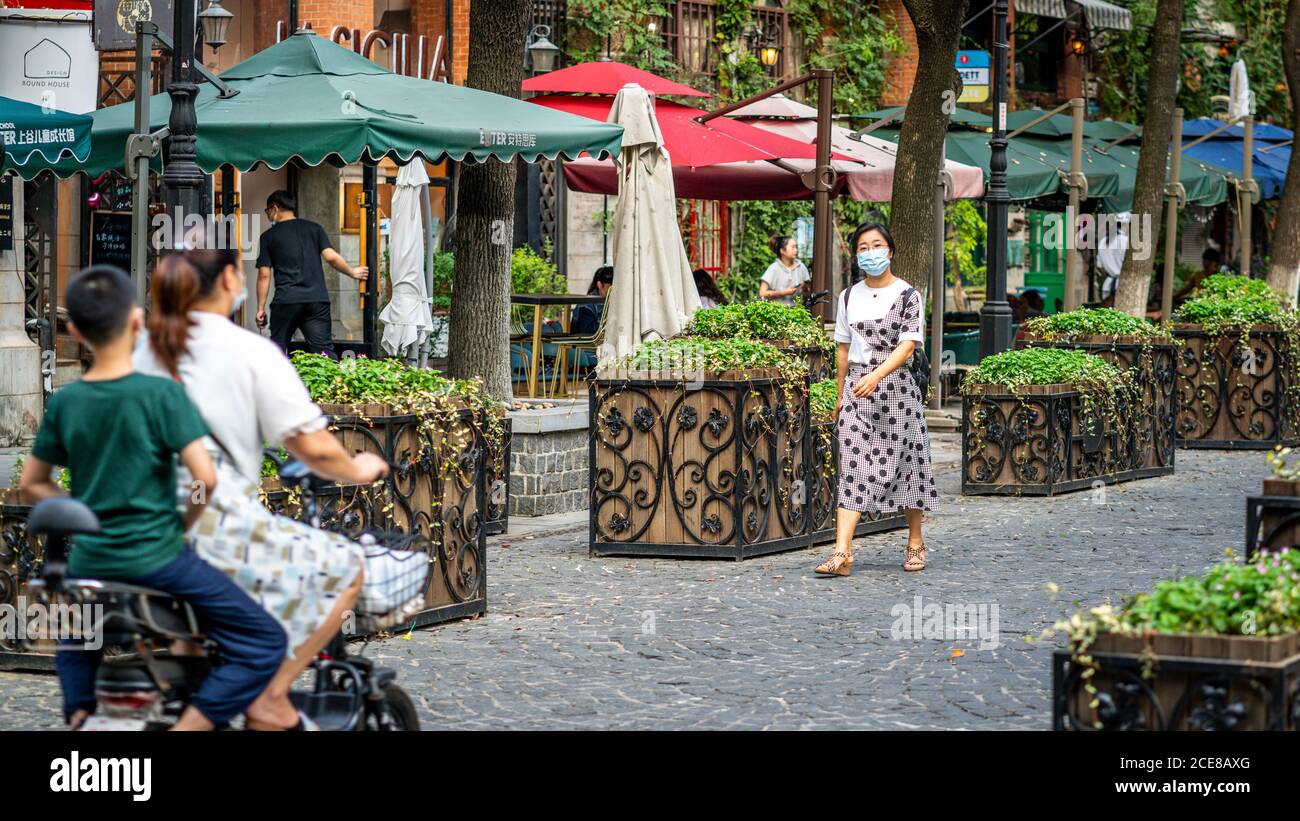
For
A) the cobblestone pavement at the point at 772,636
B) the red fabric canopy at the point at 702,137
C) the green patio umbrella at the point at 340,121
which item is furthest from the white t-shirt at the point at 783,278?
the cobblestone pavement at the point at 772,636

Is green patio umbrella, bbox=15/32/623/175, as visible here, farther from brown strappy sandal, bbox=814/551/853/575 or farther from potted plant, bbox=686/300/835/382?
brown strappy sandal, bbox=814/551/853/575

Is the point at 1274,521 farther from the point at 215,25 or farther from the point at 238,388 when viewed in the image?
the point at 215,25

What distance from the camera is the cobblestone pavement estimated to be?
6.93 m

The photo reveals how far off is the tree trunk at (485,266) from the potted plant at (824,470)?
101 inches

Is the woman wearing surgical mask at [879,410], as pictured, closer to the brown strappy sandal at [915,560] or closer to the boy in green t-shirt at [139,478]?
the brown strappy sandal at [915,560]

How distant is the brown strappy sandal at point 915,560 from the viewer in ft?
33.9

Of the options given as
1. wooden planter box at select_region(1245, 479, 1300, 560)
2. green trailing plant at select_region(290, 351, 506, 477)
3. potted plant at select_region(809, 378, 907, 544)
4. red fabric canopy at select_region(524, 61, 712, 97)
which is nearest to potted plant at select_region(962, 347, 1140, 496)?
potted plant at select_region(809, 378, 907, 544)

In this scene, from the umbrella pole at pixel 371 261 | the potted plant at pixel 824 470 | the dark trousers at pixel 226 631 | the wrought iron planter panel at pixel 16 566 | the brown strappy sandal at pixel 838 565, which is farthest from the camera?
the umbrella pole at pixel 371 261

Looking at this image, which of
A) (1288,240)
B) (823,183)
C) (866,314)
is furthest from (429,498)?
(1288,240)

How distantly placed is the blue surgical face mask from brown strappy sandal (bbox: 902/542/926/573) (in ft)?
5.00
